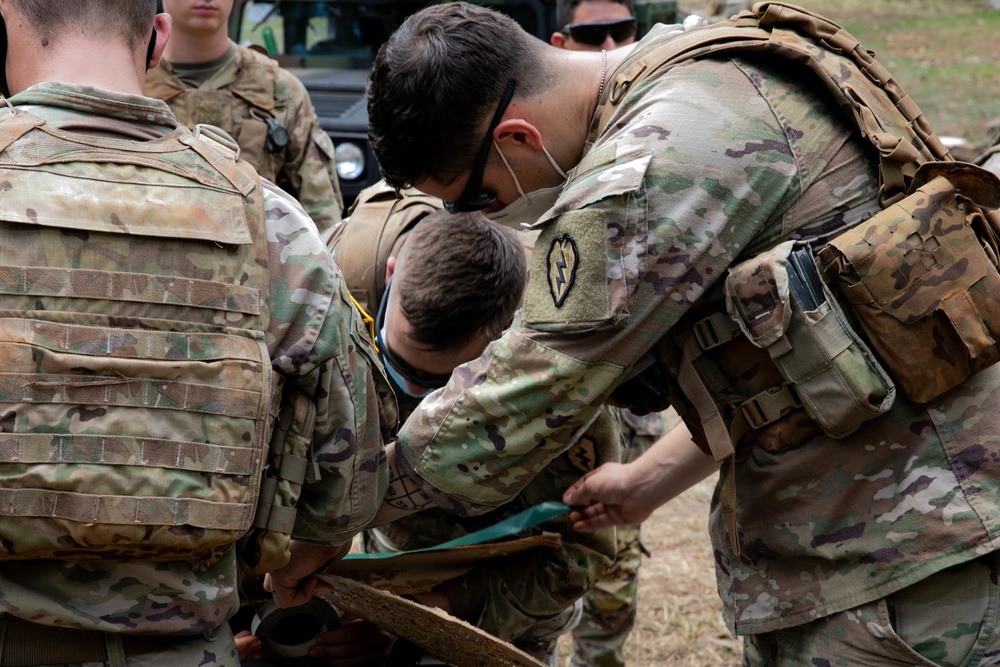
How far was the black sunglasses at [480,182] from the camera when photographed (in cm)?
211

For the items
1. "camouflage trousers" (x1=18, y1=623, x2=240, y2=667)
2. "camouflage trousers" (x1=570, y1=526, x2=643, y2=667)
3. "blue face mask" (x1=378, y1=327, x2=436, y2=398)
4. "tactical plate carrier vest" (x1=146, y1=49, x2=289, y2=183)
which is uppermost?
"camouflage trousers" (x1=18, y1=623, x2=240, y2=667)

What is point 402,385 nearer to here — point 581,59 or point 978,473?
point 581,59

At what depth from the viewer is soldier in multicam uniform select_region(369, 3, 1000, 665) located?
5.99ft

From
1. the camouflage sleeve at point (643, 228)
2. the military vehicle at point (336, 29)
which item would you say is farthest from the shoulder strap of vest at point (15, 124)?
the military vehicle at point (336, 29)

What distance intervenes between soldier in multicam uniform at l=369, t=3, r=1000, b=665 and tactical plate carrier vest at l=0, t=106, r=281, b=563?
1.62 feet

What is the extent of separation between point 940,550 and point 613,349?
0.66 m

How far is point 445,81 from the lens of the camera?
209 centimetres

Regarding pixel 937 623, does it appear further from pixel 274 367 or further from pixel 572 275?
pixel 274 367

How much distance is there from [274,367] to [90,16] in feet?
2.05

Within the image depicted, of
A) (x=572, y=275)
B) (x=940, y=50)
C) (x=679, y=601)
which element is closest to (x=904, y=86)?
(x=940, y=50)

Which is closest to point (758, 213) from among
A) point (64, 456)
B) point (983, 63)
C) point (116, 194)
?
point (116, 194)

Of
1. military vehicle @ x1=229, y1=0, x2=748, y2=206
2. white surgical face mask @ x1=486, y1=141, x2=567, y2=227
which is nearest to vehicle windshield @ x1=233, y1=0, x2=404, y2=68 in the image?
military vehicle @ x1=229, y1=0, x2=748, y2=206

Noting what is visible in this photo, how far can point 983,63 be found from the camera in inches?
538

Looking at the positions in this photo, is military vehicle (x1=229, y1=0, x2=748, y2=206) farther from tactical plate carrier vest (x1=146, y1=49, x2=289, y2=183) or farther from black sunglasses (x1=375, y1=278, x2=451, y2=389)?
black sunglasses (x1=375, y1=278, x2=451, y2=389)
